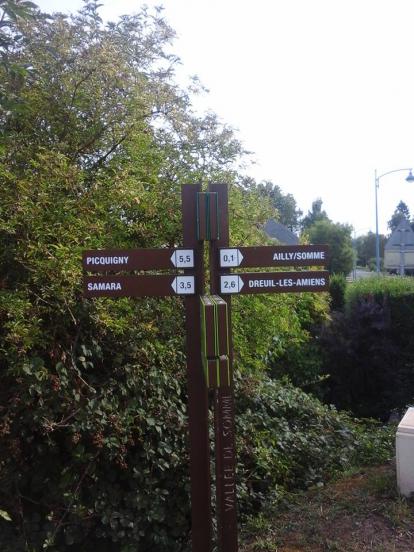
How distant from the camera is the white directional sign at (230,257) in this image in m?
3.35

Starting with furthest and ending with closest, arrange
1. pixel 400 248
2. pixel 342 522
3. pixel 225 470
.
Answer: pixel 400 248 → pixel 342 522 → pixel 225 470

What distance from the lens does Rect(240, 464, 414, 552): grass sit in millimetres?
3530

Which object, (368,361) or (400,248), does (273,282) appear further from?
(400,248)

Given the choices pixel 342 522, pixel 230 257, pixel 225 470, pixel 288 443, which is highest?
pixel 230 257

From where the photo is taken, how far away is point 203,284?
3363mm

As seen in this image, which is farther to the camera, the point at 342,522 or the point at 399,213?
the point at 399,213

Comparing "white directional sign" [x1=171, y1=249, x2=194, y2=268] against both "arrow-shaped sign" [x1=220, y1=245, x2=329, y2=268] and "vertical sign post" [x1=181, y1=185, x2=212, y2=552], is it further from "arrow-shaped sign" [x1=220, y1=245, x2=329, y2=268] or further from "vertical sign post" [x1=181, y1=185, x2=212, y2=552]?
"arrow-shaped sign" [x1=220, y1=245, x2=329, y2=268]

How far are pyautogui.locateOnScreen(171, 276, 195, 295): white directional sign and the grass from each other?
5.79 ft

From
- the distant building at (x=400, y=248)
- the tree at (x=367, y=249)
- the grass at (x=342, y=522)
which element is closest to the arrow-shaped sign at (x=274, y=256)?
the grass at (x=342, y=522)

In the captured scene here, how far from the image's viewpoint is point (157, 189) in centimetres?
455

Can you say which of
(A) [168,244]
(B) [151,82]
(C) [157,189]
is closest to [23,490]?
(A) [168,244]

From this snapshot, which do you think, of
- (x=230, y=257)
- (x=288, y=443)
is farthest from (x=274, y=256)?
(x=288, y=443)

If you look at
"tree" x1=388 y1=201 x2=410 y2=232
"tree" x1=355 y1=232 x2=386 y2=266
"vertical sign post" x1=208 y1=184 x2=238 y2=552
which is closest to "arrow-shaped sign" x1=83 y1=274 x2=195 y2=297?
"vertical sign post" x1=208 y1=184 x2=238 y2=552

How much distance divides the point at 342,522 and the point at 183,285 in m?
1.97
